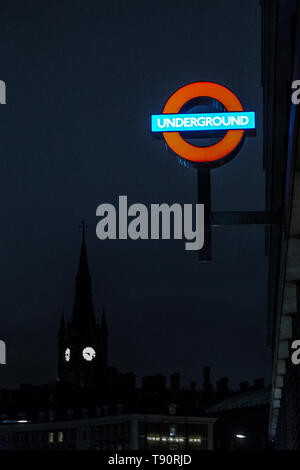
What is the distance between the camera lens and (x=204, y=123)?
10.7 meters

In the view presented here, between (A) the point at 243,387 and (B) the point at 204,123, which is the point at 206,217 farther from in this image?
(A) the point at 243,387

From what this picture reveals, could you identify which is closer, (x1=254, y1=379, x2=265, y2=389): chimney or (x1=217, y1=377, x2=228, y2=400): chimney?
(x1=254, y1=379, x2=265, y2=389): chimney

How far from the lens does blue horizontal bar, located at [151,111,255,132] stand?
1073 centimetres

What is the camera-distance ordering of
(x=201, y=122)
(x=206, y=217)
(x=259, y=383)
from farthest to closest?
1. (x=259, y=383)
2. (x=201, y=122)
3. (x=206, y=217)

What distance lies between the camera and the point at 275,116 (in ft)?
52.3

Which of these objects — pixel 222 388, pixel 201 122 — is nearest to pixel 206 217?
pixel 201 122

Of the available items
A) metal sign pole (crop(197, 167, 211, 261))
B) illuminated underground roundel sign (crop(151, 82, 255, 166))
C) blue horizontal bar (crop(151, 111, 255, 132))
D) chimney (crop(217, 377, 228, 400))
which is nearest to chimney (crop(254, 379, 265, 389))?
chimney (crop(217, 377, 228, 400))

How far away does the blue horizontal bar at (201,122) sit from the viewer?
10734 mm

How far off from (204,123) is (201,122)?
4 cm

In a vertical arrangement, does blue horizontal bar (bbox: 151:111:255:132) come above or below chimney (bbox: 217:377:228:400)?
below

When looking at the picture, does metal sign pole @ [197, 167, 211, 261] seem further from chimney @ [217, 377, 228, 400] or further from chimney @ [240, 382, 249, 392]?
chimney @ [217, 377, 228, 400]

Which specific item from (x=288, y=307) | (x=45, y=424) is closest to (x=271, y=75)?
(x=288, y=307)
